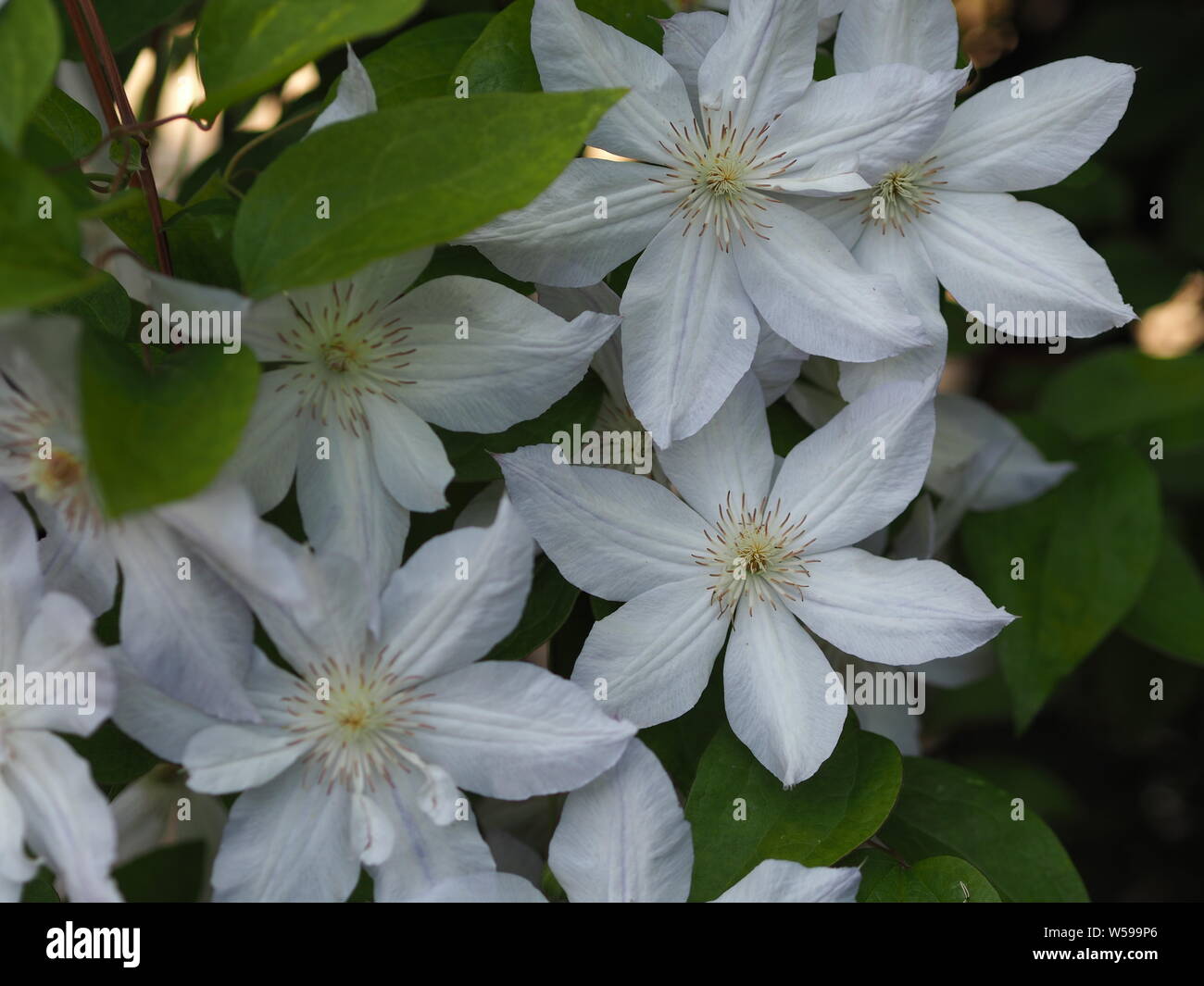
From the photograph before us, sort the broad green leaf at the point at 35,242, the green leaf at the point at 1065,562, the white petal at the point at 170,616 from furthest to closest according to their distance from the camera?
1. the green leaf at the point at 1065,562
2. the white petal at the point at 170,616
3. the broad green leaf at the point at 35,242

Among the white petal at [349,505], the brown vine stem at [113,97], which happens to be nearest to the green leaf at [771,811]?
the white petal at [349,505]

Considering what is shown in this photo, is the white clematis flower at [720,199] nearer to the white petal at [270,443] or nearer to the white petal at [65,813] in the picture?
the white petal at [270,443]

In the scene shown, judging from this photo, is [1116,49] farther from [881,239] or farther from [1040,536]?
[881,239]

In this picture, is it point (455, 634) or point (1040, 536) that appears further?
point (1040, 536)

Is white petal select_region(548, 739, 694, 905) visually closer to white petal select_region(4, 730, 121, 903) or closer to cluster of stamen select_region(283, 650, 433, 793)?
Result: cluster of stamen select_region(283, 650, 433, 793)

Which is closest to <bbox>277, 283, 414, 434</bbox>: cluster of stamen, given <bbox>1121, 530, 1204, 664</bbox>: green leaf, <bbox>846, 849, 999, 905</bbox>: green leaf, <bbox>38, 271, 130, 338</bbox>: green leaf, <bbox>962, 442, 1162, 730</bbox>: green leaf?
<bbox>38, 271, 130, 338</bbox>: green leaf
